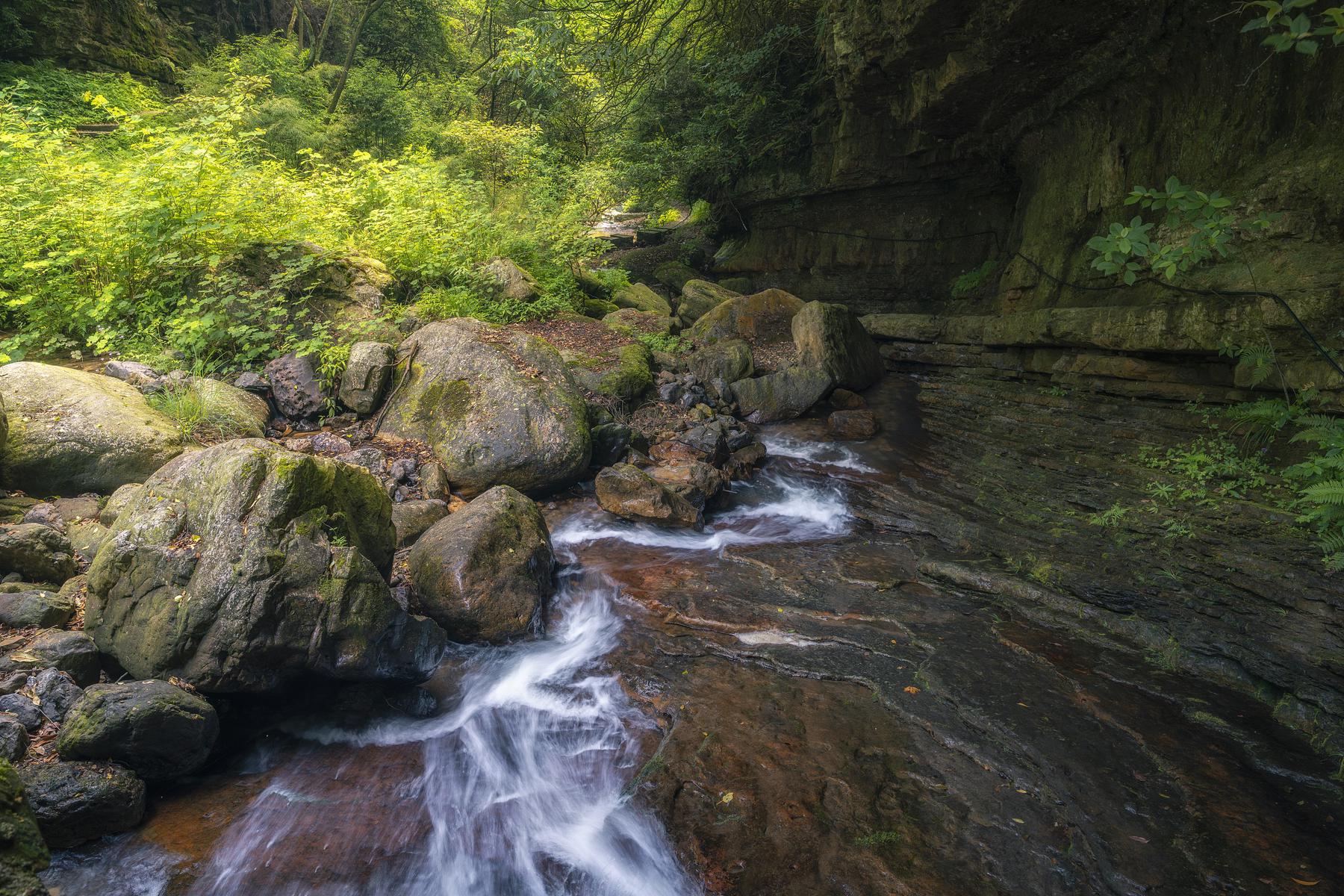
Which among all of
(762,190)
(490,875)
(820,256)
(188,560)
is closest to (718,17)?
(762,190)

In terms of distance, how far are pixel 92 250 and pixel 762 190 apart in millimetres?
12580

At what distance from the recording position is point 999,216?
11672mm

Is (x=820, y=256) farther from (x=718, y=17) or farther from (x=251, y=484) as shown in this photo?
(x=251, y=484)

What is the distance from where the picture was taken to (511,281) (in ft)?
35.2

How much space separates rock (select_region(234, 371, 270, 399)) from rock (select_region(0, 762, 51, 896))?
5.93 meters

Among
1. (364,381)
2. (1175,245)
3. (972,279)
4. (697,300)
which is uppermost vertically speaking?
(972,279)

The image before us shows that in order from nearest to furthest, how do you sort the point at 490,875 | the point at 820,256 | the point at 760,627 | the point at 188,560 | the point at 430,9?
1. the point at 490,875
2. the point at 188,560
3. the point at 760,627
4. the point at 820,256
5. the point at 430,9

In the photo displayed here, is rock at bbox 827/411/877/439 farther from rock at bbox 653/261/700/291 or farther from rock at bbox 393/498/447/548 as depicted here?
rock at bbox 653/261/700/291

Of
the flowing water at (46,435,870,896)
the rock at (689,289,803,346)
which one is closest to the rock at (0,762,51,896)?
the flowing water at (46,435,870,896)

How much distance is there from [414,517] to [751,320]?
26.3 feet

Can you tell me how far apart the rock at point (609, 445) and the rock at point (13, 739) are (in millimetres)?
5429

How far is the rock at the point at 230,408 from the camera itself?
636 centimetres

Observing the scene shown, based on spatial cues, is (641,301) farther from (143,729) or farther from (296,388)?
(143,729)

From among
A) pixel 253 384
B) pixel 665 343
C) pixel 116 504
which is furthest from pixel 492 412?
pixel 665 343
